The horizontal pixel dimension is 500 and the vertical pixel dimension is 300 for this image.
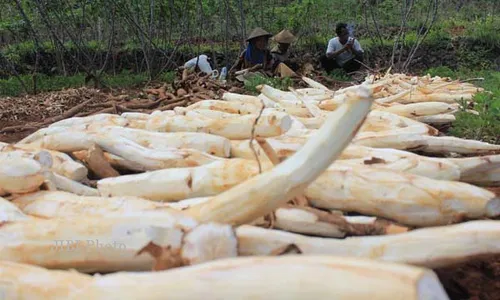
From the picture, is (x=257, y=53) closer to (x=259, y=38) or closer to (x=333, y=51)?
(x=259, y=38)

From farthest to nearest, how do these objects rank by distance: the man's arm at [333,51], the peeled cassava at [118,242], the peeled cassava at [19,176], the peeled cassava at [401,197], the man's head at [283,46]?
the man's arm at [333,51] < the man's head at [283,46] < the peeled cassava at [19,176] < the peeled cassava at [401,197] < the peeled cassava at [118,242]

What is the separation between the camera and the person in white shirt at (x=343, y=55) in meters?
11.2

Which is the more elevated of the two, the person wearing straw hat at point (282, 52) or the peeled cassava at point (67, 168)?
the peeled cassava at point (67, 168)

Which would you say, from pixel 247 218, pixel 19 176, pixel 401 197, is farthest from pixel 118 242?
pixel 401 197

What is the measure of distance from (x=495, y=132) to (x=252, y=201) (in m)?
2.68

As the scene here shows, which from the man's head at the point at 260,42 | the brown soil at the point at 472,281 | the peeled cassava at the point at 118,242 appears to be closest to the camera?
the peeled cassava at the point at 118,242

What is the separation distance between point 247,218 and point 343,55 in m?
10.4

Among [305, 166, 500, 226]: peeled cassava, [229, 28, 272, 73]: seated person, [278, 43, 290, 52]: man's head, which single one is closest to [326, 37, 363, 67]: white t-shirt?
[278, 43, 290, 52]: man's head

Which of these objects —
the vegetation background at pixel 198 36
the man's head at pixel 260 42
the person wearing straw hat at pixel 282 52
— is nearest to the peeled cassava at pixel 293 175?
the person wearing straw hat at pixel 282 52

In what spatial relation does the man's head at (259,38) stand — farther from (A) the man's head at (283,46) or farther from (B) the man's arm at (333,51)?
Answer: (B) the man's arm at (333,51)

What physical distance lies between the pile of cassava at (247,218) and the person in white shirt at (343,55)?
8.90 m

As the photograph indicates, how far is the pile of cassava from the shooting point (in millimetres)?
1100

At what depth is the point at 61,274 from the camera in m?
1.34

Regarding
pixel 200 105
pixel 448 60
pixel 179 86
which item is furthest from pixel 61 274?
pixel 448 60
